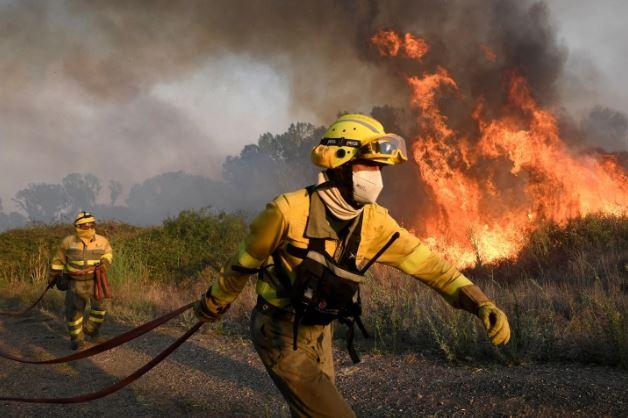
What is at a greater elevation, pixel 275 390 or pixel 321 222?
pixel 321 222

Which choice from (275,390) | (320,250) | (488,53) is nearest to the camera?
(320,250)

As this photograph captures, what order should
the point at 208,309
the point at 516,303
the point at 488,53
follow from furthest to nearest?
the point at 488,53 < the point at 516,303 < the point at 208,309

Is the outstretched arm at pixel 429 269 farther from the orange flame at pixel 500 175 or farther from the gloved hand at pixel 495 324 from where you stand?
the orange flame at pixel 500 175

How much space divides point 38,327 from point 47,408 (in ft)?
16.0

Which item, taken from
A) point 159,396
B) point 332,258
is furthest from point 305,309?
point 159,396

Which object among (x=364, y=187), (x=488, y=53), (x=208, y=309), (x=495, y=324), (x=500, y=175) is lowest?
(x=208, y=309)

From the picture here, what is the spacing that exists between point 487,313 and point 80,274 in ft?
21.9

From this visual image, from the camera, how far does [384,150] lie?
8.29 ft

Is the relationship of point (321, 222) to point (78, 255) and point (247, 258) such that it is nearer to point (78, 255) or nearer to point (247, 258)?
point (247, 258)

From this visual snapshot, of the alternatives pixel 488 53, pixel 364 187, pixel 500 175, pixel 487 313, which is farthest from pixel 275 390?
pixel 488 53

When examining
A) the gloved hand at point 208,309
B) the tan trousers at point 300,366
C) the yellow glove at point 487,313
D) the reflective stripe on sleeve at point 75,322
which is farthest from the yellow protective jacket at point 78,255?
the yellow glove at point 487,313

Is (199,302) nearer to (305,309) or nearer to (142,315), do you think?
(305,309)

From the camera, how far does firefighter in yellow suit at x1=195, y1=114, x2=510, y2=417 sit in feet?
7.95

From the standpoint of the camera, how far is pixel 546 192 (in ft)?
53.3
